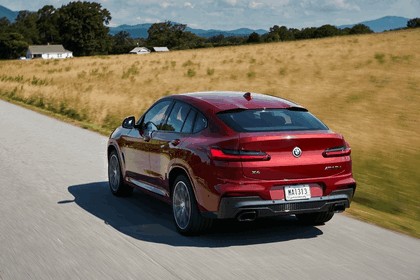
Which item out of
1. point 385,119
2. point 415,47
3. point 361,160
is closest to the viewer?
point 361,160

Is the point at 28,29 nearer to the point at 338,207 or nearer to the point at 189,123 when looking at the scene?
the point at 189,123

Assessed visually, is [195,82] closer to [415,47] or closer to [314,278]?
[415,47]

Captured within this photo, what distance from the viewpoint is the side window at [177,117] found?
274 inches

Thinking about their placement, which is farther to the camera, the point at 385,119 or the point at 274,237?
the point at 385,119

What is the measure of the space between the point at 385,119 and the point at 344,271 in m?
13.6

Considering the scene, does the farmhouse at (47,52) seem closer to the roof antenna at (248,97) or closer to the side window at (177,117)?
the side window at (177,117)

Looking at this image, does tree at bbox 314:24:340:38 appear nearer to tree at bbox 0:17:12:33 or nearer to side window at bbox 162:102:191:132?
tree at bbox 0:17:12:33

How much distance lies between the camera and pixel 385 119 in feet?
59.9

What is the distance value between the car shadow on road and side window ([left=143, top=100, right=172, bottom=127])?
1.08m

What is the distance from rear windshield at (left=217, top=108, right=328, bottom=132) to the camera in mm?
6219

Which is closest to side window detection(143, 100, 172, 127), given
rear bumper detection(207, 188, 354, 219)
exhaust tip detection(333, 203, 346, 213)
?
rear bumper detection(207, 188, 354, 219)

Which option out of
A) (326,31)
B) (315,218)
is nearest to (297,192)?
(315,218)

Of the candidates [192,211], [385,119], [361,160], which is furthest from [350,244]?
[385,119]

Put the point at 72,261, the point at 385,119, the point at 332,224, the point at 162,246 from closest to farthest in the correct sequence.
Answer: the point at 72,261 < the point at 162,246 < the point at 332,224 < the point at 385,119
